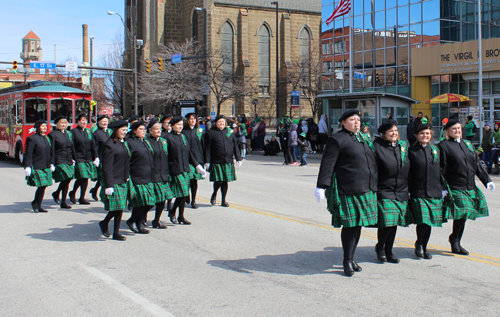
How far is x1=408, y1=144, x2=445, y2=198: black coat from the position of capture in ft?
19.8

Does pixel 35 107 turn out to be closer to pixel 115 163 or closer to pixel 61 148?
pixel 61 148

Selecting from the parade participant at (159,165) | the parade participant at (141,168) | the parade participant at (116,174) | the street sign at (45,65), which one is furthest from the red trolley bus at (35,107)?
the street sign at (45,65)

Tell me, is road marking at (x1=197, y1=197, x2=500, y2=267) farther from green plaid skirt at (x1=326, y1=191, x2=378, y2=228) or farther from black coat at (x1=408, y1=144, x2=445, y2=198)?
green plaid skirt at (x1=326, y1=191, x2=378, y2=228)

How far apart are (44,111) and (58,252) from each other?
1430 centimetres

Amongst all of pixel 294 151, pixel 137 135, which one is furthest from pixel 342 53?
pixel 137 135

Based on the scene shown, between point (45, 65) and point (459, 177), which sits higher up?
point (45, 65)

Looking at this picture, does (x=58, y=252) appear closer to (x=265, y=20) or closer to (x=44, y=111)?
(x=44, y=111)

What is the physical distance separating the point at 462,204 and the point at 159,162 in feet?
13.9

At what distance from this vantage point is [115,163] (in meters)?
7.49

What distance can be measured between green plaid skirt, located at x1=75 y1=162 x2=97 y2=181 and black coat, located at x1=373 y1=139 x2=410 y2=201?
7.14 metres

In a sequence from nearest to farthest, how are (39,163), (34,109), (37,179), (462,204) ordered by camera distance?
(462,204) < (37,179) < (39,163) < (34,109)

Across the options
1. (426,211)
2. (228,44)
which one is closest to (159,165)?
(426,211)

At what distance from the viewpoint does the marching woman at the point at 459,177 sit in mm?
6234

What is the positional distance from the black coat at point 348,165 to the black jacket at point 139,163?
3.09m
